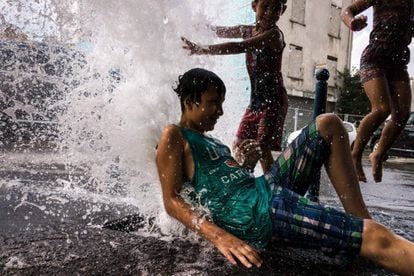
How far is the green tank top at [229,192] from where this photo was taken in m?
1.93

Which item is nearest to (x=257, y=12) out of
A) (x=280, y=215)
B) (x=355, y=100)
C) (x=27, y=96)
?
(x=280, y=215)

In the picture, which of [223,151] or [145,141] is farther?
[145,141]

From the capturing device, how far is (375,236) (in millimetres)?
1744

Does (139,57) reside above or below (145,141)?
above

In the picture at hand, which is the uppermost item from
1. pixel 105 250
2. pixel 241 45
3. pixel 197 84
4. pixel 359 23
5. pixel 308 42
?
pixel 308 42

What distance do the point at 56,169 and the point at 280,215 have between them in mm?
4680

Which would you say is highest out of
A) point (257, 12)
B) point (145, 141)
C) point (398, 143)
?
point (257, 12)

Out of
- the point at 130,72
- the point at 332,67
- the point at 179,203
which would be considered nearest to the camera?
the point at 179,203

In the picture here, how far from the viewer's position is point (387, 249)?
1711 millimetres

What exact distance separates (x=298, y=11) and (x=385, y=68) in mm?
22263

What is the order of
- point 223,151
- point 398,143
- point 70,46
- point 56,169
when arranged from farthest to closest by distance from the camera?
point 398,143 → point 56,169 → point 70,46 → point 223,151

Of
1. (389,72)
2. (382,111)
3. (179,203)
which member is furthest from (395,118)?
(179,203)

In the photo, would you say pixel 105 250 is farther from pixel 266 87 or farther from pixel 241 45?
pixel 266 87

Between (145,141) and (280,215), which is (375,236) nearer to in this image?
(280,215)
